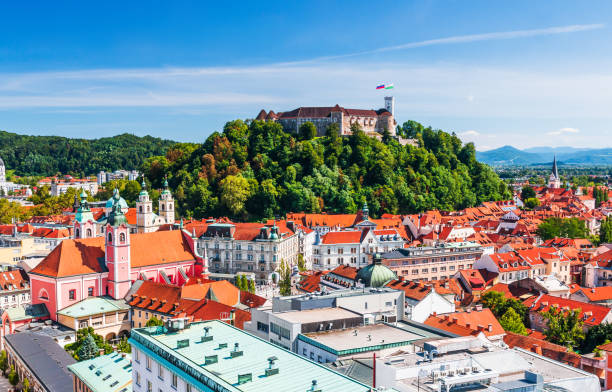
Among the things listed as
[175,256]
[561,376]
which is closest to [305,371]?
[561,376]

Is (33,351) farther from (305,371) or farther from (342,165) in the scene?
(342,165)

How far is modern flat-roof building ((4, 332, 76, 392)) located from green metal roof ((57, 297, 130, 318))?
164 inches

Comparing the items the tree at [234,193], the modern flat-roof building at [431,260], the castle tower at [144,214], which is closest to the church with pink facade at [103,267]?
the castle tower at [144,214]

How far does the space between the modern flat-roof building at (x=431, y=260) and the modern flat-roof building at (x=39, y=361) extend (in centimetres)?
3570

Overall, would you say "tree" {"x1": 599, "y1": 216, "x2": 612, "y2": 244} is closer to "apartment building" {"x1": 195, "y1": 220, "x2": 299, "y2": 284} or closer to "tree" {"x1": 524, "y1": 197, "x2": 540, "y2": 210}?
"tree" {"x1": 524, "y1": 197, "x2": 540, "y2": 210}

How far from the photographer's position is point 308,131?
110 m

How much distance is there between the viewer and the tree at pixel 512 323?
46594 mm

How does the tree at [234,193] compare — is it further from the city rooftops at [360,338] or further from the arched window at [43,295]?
the city rooftops at [360,338]

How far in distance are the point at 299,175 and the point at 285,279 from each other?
38.2 m

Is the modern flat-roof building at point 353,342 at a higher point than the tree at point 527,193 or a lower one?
lower

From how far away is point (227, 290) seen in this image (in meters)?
51.6

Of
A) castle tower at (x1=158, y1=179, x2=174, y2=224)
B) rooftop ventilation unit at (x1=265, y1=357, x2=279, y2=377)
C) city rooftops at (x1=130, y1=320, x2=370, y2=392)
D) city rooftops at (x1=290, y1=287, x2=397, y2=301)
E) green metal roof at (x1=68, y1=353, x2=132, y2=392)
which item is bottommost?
green metal roof at (x1=68, y1=353, x2=132, y2=392)

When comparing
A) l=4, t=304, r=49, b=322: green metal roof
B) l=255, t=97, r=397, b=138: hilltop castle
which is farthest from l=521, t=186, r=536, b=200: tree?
l=4, t=304, r=49, b=322: green metal roof

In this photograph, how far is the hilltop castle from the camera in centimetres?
11506
